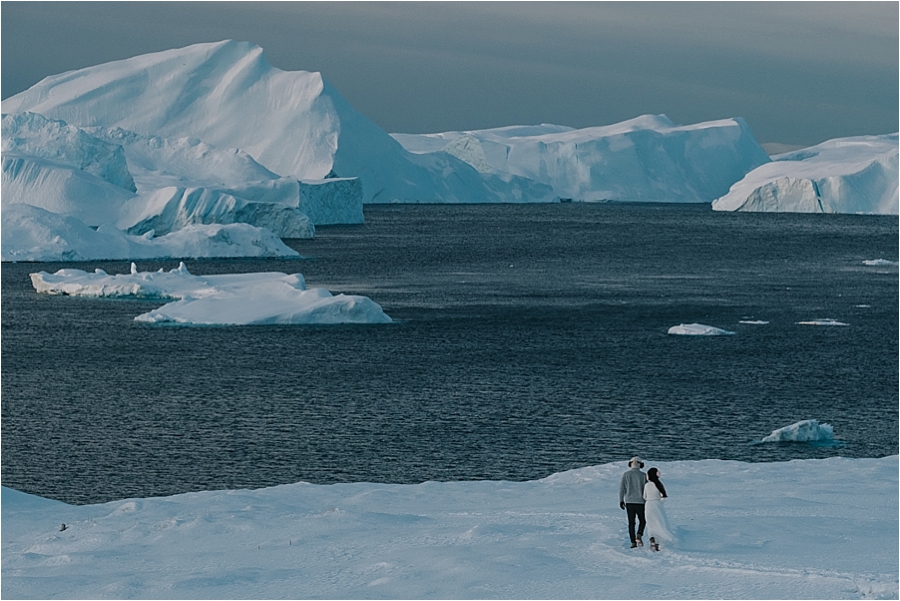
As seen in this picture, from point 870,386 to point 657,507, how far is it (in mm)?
27877

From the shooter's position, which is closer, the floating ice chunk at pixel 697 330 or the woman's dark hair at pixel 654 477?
the woman's dark hair at pixel 654 477

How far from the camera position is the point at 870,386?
39375 millimetres

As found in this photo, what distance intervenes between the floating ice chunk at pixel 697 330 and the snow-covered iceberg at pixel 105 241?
40.3 m

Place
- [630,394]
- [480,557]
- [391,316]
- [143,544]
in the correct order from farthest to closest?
1. [391,316]
2. [630,394]
3. [143,544]
4. [480,557]

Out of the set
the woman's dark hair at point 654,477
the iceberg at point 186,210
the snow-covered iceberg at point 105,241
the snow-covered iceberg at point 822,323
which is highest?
the iceberg at point 186,210

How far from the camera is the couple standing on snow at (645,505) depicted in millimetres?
13742

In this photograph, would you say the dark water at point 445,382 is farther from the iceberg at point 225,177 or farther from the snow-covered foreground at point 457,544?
the iceberg at point 225,177

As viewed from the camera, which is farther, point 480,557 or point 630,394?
point 630,394

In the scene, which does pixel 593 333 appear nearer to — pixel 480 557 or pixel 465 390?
pixel 465 390

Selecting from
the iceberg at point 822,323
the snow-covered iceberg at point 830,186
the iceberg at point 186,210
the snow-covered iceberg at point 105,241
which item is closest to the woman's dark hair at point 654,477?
the iceberg at point 822,323

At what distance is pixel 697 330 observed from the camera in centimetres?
4997

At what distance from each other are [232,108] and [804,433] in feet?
431

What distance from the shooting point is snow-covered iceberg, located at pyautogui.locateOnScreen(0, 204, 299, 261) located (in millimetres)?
79312

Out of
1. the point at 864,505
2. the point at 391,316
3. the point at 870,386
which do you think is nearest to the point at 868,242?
the point at 391,316
